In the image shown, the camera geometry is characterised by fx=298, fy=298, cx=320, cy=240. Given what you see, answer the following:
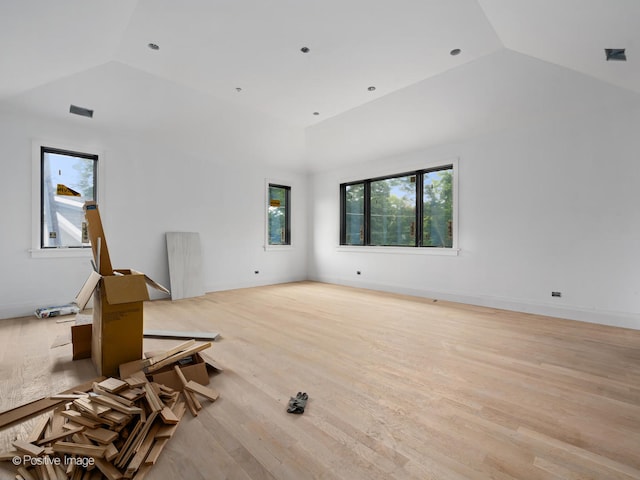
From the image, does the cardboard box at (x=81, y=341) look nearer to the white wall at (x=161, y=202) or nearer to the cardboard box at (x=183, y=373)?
the cardboard box at (x=183, y=373)

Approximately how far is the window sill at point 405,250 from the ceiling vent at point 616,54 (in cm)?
296

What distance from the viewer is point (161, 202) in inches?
207

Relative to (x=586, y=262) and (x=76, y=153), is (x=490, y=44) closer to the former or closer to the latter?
(x=586, y=262)

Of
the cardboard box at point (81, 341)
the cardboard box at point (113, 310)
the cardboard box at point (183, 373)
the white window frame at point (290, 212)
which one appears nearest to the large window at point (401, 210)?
the white window frame at point (290, 212)

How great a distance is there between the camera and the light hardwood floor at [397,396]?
142 centimetres

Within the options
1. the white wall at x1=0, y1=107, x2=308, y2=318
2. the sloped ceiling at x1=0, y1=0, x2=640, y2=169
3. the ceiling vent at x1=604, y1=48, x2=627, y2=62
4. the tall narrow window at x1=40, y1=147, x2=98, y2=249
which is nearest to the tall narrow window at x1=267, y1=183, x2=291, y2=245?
the white wall at x1=0, y1=107, x2=308, y2=318

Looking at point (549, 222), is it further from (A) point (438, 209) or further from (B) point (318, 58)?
(B) point (318, 58)

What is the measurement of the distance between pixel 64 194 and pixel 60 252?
0.87 meters

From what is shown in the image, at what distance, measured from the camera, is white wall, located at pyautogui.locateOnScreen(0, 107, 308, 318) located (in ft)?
13.2

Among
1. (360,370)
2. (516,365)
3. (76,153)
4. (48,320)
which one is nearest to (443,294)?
(516,365)

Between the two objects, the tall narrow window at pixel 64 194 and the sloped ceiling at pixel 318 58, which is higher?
the sloped ceiling at pixel 318 58

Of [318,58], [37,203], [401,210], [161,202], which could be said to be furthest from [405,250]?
[37,203]

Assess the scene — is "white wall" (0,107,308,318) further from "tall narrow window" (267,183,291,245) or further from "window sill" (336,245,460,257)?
"window sill" (336,245,460,257)

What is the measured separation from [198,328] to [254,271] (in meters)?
A: 3.07
